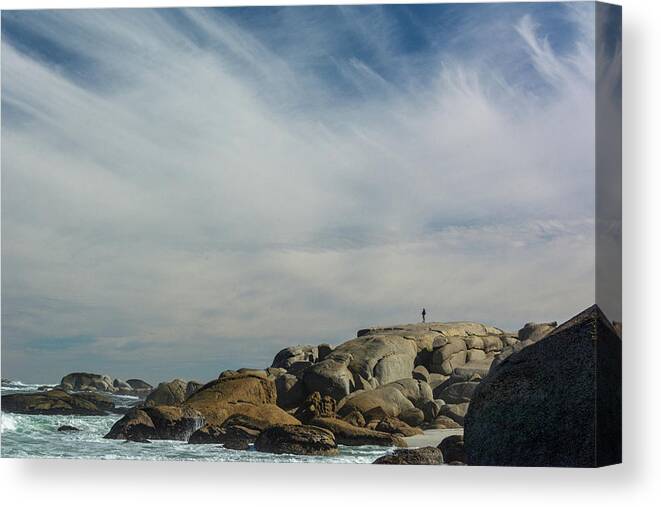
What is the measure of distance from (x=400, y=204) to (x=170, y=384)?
2958mm

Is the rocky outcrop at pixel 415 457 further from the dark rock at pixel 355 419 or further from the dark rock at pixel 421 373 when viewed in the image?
the dark rock at pixel 421 373

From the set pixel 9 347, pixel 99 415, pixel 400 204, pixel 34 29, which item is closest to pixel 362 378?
pixel 400 204

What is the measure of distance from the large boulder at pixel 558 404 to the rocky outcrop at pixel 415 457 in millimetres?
313

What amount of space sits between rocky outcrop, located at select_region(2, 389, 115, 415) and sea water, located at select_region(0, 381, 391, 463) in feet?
0.17

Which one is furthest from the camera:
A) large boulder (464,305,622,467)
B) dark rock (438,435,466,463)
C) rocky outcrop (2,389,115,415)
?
rocky outcrop (2,389,115,415)

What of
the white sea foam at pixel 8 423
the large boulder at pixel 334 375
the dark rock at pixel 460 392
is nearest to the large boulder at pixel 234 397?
the large boulder at pixel 334 375

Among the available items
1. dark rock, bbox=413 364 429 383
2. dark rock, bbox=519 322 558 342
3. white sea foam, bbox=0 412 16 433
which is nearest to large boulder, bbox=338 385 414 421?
dark rock, bbox=413 364 429 383

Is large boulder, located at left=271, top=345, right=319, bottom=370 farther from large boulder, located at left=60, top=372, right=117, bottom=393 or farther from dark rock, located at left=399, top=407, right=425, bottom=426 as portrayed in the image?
large boulder, located at left=60, top=372, right=117, bottom=393

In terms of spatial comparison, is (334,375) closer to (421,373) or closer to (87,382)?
(421,373)

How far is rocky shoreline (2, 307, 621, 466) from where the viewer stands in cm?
1427

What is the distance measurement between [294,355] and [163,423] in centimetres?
151

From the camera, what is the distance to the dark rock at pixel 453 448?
A: 46.7 ft

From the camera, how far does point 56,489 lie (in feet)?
49.2

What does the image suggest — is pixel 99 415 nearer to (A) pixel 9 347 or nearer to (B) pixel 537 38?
(A) pixel 9 347
